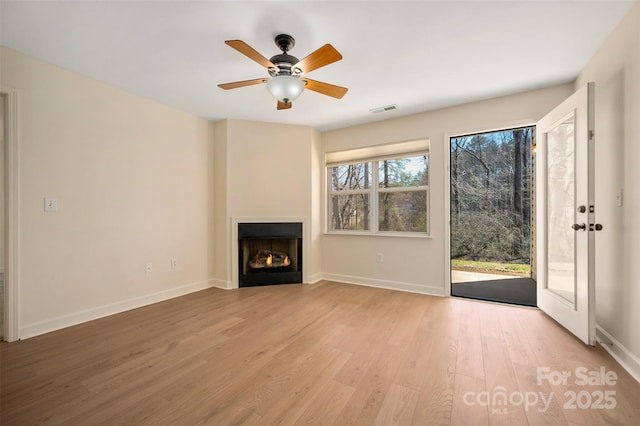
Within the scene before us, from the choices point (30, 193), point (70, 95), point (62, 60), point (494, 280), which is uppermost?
point (62, 60)

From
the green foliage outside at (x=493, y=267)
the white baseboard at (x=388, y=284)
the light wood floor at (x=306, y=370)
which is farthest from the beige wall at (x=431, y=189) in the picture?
the green foliage outside at (x=493, y=267)

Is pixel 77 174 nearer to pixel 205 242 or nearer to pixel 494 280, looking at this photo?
pixel 205 242

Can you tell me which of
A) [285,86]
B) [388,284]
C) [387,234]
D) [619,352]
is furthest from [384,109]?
[619,352]

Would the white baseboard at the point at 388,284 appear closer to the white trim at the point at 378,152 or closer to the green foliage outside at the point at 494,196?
the green foliage outside at the point at 494,196

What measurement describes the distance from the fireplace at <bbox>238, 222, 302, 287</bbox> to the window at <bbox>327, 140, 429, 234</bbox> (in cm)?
72

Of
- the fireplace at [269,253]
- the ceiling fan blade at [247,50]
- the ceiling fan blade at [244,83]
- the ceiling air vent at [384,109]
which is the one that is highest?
the ceiling air vent at [384,109]

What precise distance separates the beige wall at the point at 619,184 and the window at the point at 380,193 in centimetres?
166

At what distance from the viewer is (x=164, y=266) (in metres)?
3.30

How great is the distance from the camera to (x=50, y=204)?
92.9 inches

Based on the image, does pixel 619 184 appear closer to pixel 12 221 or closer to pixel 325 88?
pixel 325 88

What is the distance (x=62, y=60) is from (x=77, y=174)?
101 centimetres

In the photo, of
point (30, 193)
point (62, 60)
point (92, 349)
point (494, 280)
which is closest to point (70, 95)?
point (62, 60)

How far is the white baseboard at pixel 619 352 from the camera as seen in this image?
1.67 meters

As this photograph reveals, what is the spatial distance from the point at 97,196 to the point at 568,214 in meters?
4.55
